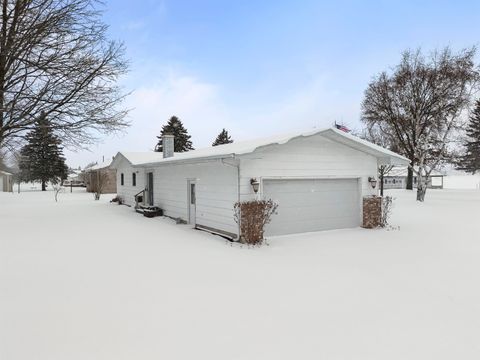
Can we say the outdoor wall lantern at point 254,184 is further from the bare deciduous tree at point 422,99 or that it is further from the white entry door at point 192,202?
the bare deciduous tree at point 422,99

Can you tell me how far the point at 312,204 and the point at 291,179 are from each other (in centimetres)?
110

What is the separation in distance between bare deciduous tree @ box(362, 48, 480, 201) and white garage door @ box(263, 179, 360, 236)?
11.4 meters

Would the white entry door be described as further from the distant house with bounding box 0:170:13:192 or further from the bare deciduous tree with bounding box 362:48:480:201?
the distant house with bounding box 0:170:13:192

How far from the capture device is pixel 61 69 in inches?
404

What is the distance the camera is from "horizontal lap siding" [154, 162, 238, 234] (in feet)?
30.5

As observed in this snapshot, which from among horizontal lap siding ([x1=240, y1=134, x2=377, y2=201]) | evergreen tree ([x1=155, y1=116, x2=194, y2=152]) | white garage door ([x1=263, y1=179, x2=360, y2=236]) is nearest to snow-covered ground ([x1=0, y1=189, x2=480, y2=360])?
white garage door ([x1=263, y1=179, x2=360, y2=236])

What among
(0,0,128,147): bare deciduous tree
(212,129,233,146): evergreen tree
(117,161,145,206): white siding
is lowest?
(117,161,145,206): white siding

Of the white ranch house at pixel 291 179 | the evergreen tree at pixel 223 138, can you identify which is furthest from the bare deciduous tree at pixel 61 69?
the evergreen tree at pixel 223 138

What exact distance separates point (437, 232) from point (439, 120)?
1447 centimetres

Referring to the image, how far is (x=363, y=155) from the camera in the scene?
35.8ft

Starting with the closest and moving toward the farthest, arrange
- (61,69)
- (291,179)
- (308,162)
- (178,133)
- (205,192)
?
1. (291,179)
2. (308,162)
3. (61,69)
4. (205,192)
5. (178,133)

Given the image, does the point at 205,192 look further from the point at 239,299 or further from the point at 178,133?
the point at 178,133

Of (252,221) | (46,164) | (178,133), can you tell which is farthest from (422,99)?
(46,164)

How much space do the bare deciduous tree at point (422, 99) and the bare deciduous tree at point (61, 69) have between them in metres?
17.1
